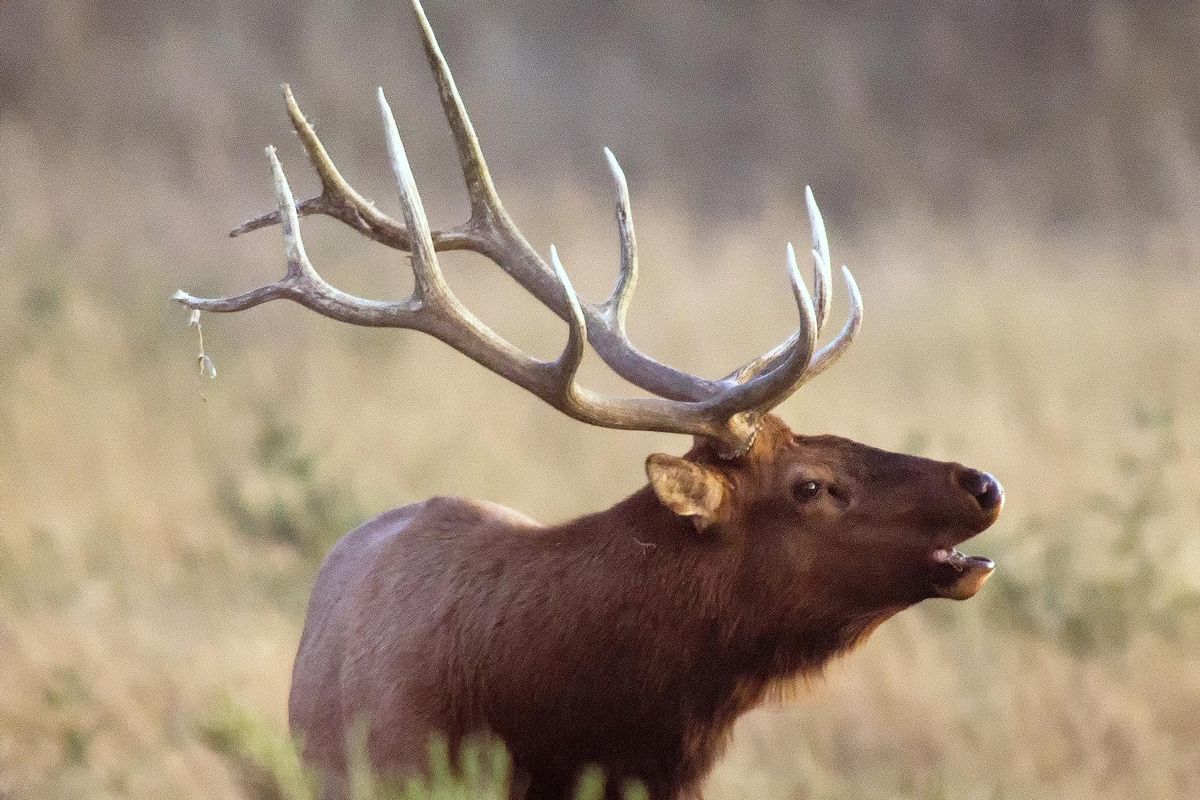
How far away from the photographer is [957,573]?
11.1 ft

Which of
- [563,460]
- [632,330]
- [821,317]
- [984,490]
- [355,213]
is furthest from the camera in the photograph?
[632,330]

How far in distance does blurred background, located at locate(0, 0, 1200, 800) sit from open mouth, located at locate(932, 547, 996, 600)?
1.91 ft

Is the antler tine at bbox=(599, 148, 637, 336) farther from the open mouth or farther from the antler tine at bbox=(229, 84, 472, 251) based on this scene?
the open mouth

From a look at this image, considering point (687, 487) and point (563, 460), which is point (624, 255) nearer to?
point (687, 487)

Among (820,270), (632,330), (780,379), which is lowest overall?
(780,379)

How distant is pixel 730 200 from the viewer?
542 inches

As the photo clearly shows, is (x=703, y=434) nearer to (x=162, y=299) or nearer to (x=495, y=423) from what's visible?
(x=495, y=423)

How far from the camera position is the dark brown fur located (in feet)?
11.3

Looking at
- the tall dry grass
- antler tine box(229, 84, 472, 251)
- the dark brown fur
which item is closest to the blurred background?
the tall dry grass

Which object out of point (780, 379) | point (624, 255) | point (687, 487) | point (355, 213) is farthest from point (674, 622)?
point (355, 213)

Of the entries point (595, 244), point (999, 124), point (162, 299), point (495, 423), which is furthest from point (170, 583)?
point (999, 124)

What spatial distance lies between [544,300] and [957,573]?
1.05 meters

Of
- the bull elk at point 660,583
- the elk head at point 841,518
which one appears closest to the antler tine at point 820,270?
the bull elk at point 660,583

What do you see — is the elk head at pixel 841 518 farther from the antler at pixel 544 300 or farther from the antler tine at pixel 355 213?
the antler tine at pixel 355 213
